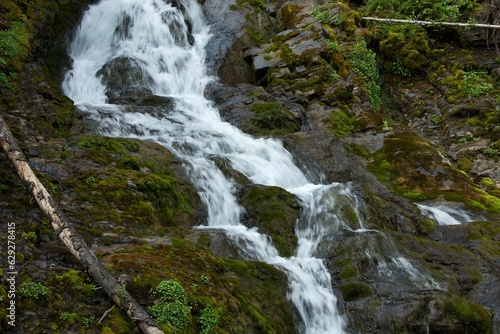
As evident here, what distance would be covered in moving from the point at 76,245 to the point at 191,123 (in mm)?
8557

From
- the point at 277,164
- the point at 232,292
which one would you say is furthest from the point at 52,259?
the point at 277,164

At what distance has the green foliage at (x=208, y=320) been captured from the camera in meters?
4.52

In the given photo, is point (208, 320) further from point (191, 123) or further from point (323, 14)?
point (323, 14)

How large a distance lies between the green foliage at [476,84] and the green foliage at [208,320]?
668 inches

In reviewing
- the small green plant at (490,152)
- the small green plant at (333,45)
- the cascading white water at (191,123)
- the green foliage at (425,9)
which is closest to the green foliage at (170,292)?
the cascading white water at (191,123)

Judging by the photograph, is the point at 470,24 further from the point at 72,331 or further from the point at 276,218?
the point at 72,331

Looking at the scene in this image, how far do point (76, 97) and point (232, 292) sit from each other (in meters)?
11.6

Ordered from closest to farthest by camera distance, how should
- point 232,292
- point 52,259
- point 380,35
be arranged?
point 52,259
point 232,292
point 380,35

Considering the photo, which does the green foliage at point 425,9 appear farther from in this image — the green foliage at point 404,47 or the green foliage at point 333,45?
the green foliage at point 333,45

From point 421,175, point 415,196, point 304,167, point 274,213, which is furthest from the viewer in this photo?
point 421,175

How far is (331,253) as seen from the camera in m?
7.62

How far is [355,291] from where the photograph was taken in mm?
6879

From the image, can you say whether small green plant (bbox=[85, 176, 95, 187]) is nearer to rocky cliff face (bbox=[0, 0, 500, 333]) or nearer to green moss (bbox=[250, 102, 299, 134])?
rocky cliff face (bbox=[0, 0, 500, 333])

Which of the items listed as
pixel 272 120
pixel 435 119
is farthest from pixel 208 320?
pixel 435 119
